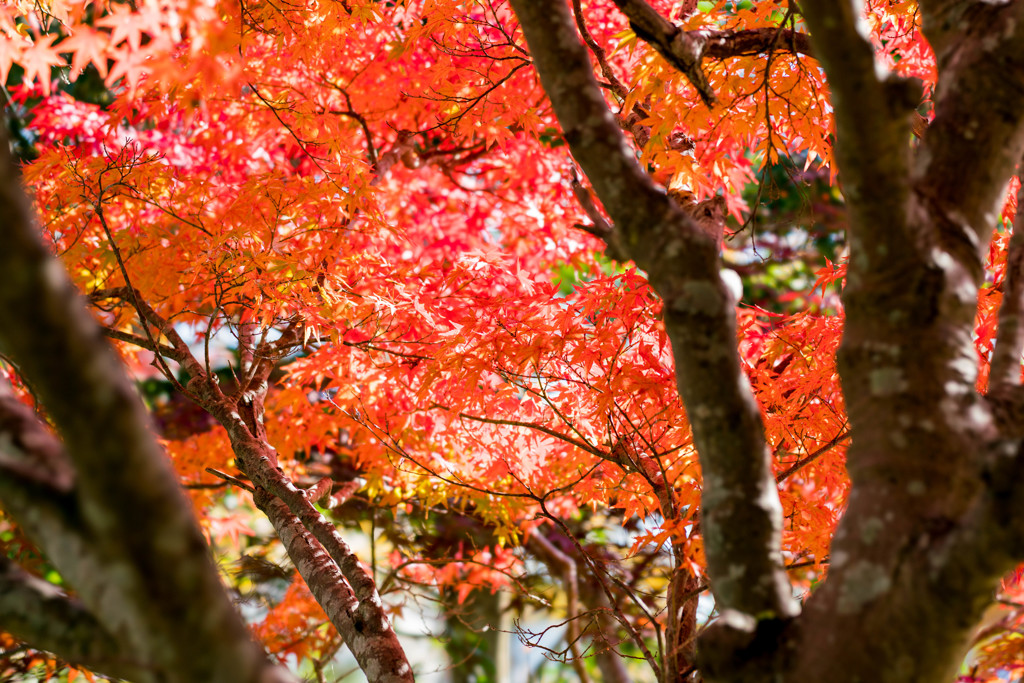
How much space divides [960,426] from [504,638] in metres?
5.07

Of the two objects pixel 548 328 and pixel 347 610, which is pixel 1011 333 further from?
pixel 347 610

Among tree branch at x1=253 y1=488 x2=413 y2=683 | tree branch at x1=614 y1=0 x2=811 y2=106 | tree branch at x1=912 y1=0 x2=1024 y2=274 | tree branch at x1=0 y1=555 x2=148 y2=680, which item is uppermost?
tree branch at x1=614 y1=0 x2=811 y2=106

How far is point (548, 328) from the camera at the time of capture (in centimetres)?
254

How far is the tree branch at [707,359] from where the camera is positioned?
135 cm

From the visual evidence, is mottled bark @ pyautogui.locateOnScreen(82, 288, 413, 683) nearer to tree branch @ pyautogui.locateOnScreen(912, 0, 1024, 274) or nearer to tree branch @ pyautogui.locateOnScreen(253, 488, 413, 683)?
tree branch @ pyautogui.locateOnScreen(253, 488, 413, 683)

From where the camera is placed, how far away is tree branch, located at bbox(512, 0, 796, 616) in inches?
53.1

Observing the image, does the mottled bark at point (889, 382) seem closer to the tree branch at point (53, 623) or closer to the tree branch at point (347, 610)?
the tree branch at point (53, 623)

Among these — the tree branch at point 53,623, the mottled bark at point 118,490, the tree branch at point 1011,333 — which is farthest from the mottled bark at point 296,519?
the tree branch at point 1011,333

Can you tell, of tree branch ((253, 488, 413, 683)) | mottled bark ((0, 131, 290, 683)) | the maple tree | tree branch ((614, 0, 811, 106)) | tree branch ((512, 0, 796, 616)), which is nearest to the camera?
mottled bark ((0, 131, 290, 683))

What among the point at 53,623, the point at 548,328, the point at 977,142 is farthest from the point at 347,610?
the point at 977,142

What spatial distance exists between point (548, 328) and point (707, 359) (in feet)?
3.82

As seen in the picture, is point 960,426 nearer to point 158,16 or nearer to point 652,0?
point 158,16

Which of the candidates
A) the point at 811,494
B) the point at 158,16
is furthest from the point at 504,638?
the point at 158,16

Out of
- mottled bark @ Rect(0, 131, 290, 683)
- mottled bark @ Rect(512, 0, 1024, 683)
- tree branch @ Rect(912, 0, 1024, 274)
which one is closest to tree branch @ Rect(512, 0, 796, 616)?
mottled bark @ Rect(512, 0, 1024, 683)
